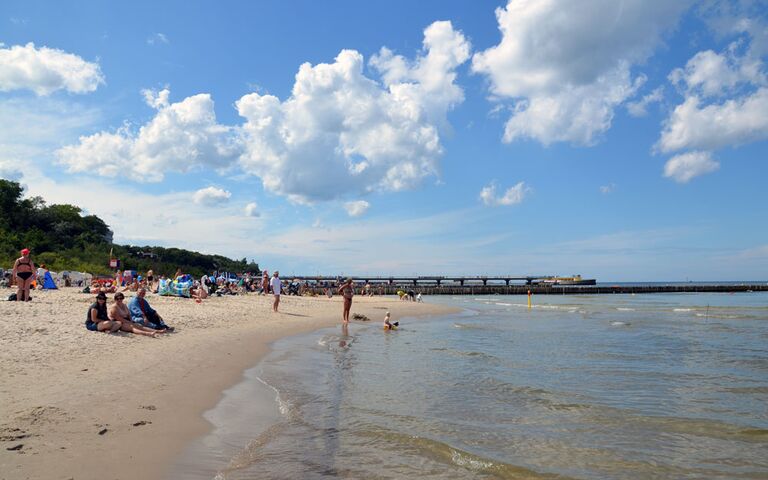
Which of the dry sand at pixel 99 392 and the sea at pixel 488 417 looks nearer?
the dry sand at pixel 99 392

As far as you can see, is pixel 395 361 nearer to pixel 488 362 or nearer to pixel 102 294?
pixel 488 362

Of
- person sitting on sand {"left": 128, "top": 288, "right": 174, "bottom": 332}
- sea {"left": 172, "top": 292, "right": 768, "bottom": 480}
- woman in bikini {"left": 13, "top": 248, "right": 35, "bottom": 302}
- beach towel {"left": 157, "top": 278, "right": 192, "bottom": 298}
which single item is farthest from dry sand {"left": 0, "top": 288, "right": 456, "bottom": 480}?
→ beach towel {"left": 157, "top": 278, "right": 192, "bottom": 298}

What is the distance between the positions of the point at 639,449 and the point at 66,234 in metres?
74.7

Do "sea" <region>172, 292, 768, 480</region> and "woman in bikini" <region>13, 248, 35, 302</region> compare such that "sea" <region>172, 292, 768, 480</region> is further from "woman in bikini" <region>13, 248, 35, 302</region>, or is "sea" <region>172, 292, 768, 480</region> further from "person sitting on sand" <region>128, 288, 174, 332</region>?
"woman in bikini" <region>13, 248, 35, 302</region>

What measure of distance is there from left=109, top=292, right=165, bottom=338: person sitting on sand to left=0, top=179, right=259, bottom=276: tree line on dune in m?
33.3

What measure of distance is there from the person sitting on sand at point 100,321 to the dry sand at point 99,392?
204mm

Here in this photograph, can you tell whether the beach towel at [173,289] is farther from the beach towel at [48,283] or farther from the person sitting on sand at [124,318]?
the person sitting on sand at [124,318]

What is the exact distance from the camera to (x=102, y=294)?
1080 cm

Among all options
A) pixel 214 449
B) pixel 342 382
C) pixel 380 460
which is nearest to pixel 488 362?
pixel 342 382

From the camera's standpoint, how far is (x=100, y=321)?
10797 mm

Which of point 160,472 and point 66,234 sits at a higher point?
point 66,234

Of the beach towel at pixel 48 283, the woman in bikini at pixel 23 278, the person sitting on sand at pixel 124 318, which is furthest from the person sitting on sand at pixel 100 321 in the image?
the beach towel at pixel 48 283

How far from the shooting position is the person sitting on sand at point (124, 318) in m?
11.1

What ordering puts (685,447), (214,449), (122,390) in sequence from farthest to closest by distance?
(122,390)
(685,447)
(214,449)
